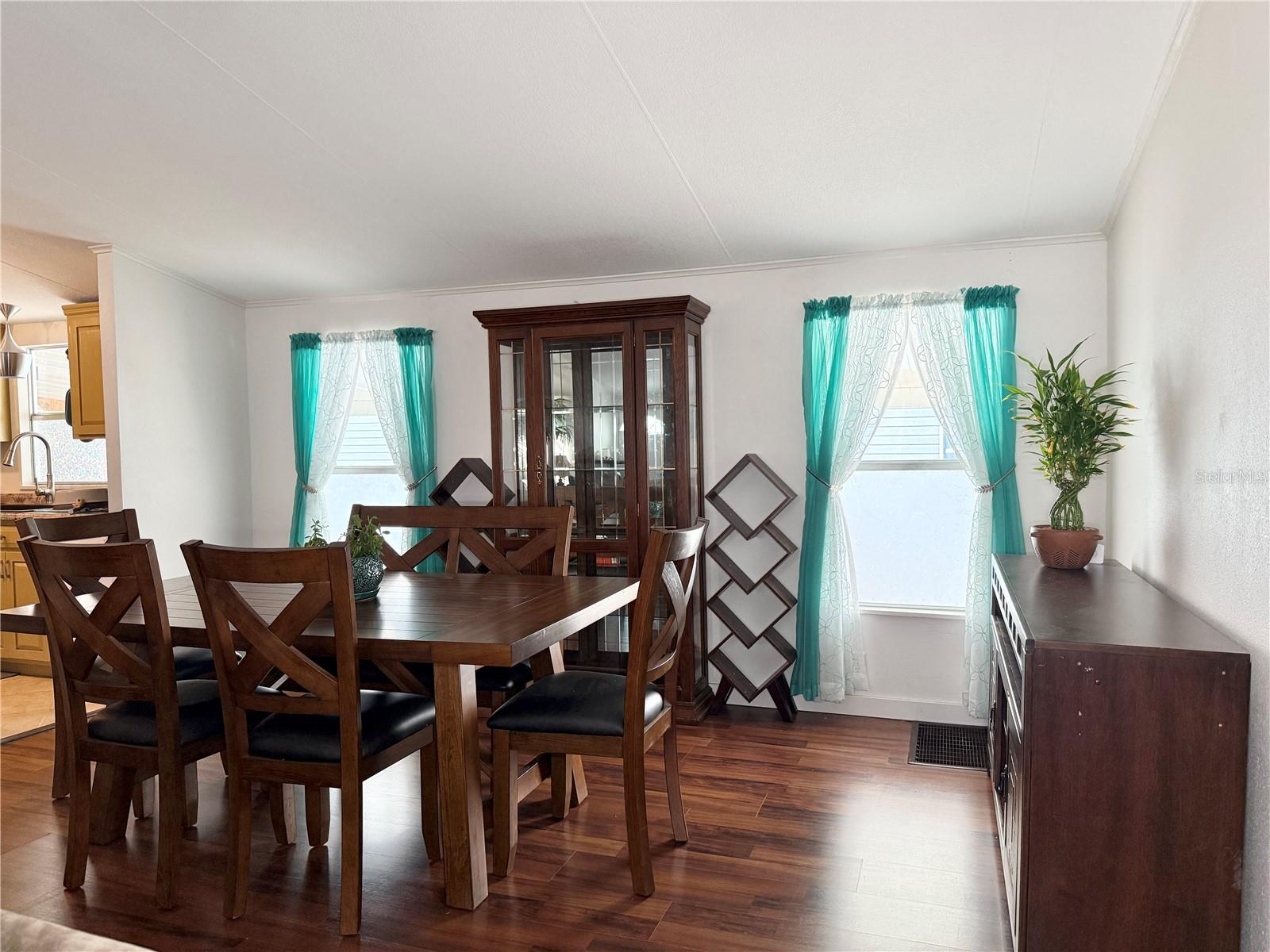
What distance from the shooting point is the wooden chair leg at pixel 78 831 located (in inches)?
99.8

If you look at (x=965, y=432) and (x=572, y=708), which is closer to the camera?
(x=572, y=708)

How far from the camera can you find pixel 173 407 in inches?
188

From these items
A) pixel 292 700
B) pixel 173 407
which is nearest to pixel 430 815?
pixel 292 700

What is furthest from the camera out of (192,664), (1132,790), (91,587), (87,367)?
(87,367)

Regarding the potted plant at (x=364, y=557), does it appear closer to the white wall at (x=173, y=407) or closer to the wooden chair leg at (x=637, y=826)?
the wooden chair leg at (x=637, y=826)

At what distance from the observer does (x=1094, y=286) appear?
12.6ft

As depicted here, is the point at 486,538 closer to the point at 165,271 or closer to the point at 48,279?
the point at 165,271

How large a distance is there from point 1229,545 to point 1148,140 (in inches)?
60.2

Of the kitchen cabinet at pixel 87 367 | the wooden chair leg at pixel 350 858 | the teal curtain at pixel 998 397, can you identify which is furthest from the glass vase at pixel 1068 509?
the kitchen cabinet at pixel 87 367

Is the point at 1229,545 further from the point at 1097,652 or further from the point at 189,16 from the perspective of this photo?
the point at 189,16

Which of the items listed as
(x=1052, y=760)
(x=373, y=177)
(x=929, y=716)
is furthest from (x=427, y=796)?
(x=929, y=716)

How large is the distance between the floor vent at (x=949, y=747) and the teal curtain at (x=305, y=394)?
140 inches

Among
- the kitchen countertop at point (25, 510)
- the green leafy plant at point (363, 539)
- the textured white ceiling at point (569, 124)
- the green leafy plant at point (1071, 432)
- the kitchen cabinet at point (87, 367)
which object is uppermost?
the textured white ceiling at point (569, 124)

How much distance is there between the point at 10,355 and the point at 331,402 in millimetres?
2038
